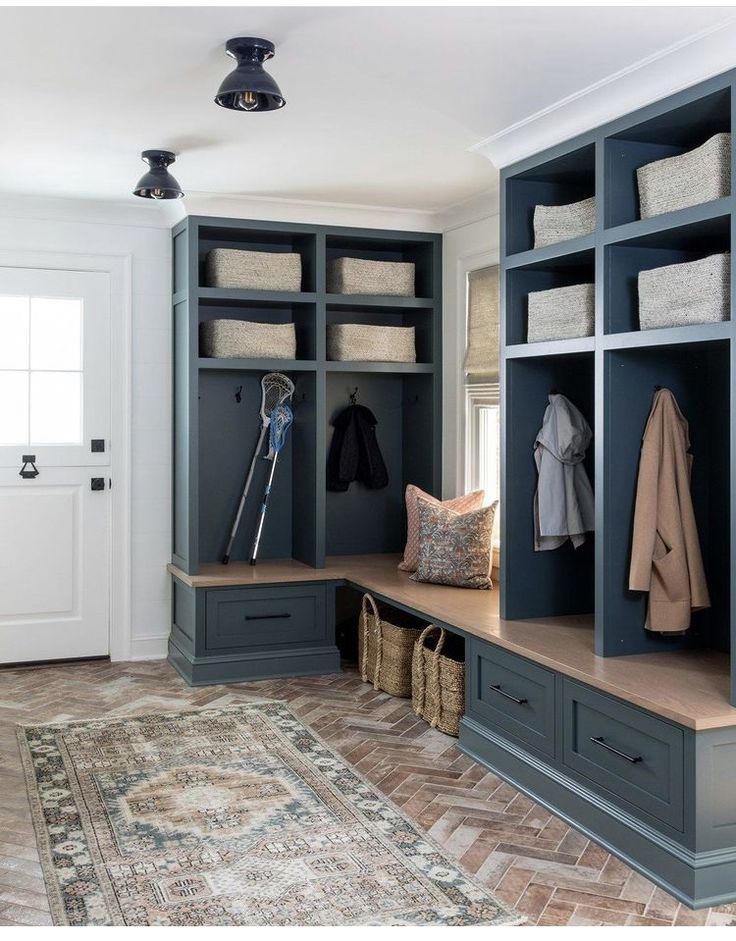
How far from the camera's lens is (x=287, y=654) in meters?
5.56

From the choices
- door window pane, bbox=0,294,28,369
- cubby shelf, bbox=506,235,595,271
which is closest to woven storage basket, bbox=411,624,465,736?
cubby shelf, bbox=506,235,595,271

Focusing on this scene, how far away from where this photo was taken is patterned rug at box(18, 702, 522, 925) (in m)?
2.93

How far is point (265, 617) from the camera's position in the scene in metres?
5.51

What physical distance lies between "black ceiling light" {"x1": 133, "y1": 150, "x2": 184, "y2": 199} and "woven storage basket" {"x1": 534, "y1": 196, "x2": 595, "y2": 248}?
170 cm

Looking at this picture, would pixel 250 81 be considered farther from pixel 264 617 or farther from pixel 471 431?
pixel 264 617

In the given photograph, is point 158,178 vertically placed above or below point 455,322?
above

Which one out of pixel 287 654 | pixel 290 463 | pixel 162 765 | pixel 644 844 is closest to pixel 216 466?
pixel 290 463

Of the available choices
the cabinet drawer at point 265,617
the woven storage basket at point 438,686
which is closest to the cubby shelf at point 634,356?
the woven storage basket at point 438,686

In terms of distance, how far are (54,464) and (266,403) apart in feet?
4.23

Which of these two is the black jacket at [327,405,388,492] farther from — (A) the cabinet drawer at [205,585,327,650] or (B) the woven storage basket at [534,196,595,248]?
(B) the woven storage basket at [534,196,595,248]

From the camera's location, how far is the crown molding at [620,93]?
3.08 metres

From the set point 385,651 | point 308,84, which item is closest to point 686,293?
point 308,84

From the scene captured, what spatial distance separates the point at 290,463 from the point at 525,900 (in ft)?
11.9

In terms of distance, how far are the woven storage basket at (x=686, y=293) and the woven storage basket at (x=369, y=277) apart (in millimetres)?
2473
